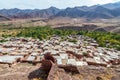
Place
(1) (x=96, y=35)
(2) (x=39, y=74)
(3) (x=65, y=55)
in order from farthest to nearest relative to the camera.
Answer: (1) (x=96, y=35) → (3) (x=65, y=55) → (2) (x=39, y=74)

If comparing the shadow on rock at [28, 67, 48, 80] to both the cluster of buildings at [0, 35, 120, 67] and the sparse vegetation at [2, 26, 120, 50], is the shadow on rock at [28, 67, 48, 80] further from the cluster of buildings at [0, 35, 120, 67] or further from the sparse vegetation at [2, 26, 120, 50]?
the sparse vegetation at [2, 26, 120, 50]

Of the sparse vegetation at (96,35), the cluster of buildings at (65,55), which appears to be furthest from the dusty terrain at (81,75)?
the sparse vegetation at (96,35)

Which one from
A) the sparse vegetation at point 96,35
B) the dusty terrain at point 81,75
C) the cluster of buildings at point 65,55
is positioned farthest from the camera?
the sparse vegetation at point 96,35

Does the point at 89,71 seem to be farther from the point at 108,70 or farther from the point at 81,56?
the point at 81,56

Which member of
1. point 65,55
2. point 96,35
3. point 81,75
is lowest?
point 96,35

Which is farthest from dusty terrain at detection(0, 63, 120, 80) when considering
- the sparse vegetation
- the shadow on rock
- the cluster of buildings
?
the sparse vegetation

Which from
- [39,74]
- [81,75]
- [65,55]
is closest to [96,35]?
[65,55]

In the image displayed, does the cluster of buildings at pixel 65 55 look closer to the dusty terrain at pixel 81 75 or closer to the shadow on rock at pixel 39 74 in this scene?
the shadow on rock at pixel 39 74

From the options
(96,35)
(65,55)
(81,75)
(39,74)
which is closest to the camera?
(81,75)

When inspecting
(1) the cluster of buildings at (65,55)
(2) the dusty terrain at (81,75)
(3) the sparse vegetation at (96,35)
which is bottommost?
(3) the sparse vegetation at (96,35)

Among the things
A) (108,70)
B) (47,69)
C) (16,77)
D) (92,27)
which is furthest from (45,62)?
(92,27)

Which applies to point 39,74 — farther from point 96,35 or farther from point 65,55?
point 96,35

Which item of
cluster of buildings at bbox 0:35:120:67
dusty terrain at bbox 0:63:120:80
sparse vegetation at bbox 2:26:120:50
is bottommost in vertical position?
sparse vegetation at bbox 2:26:120:50
